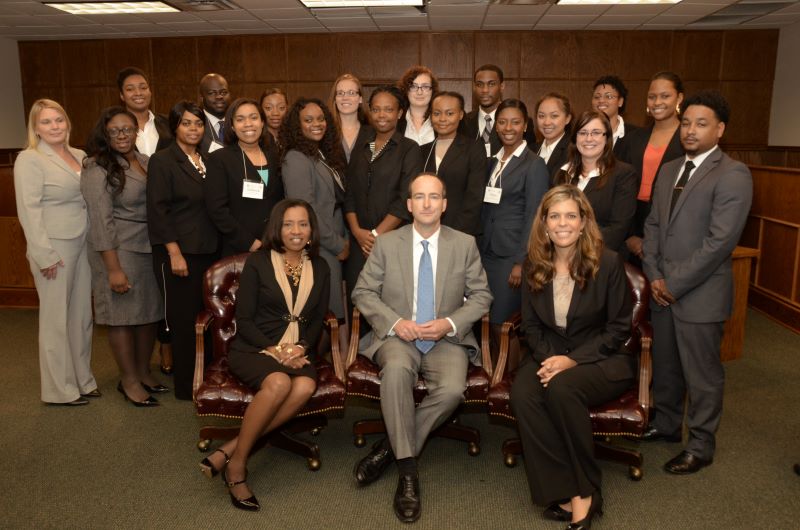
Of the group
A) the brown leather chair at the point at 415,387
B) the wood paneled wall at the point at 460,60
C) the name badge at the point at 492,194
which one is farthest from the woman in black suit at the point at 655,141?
the wood paneled wall at the point at 460,60

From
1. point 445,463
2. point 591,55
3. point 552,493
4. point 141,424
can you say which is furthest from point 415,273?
point 591,55

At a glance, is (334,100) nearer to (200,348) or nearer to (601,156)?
(601,156)

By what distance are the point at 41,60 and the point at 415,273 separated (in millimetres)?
10079

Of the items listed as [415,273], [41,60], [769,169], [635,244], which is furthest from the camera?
[41,60]

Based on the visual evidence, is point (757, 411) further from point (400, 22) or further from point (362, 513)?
point (400, 22)

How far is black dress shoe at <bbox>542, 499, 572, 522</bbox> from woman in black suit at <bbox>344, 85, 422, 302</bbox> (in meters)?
1.81

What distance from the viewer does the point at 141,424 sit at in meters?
3.78

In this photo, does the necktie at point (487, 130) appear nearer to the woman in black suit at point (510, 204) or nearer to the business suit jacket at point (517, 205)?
the woman in black suit at point (510, 204)

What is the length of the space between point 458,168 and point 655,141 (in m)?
1.29

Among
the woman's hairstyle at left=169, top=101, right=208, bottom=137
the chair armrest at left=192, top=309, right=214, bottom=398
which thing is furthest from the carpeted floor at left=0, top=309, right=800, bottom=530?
the woman's hairstyle at left=169, top=101, right=208, bottom=137

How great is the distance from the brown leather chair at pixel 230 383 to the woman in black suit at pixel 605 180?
5.20 ft

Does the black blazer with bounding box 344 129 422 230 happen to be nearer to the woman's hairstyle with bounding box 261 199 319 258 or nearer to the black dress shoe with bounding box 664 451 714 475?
the woman's hairstyle with bounding box 261 199 319 258

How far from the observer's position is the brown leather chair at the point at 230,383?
3.03 metres

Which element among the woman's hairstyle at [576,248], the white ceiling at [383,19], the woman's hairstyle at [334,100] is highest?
the white ceiling at [383,19]
